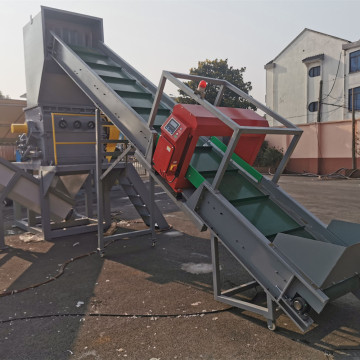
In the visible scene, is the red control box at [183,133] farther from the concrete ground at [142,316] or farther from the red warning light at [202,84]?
the concrete ground at [142,316]

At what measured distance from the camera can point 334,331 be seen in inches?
129

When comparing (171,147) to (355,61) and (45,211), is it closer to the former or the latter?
(45,211)

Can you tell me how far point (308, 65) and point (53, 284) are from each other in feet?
90.6

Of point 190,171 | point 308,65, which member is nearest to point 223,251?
point 190,171

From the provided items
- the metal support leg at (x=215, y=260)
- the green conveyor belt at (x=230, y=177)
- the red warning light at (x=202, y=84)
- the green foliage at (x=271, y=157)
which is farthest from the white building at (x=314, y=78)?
the metal support leg at (x=215, y=260)

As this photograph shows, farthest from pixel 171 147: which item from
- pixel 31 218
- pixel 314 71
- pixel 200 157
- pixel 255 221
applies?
pixel 314 71

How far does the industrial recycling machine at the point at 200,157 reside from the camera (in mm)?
3111

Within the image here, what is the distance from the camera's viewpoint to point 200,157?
177 inches

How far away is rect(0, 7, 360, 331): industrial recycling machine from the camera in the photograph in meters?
3.11

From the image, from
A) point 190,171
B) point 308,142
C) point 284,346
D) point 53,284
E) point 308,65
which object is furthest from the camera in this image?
point 308,65

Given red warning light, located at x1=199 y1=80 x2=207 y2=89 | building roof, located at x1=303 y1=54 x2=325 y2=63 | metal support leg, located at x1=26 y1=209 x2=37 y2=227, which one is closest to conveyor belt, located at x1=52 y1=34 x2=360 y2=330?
red warning light, located at x1=199 y1=80 x2=207 y2=89

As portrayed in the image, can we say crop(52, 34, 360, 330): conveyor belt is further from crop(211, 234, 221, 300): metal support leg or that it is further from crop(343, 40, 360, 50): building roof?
crop(343, 40, 360, 50): building roof

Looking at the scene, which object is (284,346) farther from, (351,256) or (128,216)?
(128,216)

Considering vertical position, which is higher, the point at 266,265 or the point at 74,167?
the point at 74,167
